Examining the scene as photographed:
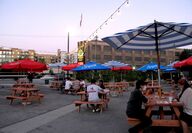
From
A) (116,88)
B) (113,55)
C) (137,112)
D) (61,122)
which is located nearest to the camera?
(137,112)

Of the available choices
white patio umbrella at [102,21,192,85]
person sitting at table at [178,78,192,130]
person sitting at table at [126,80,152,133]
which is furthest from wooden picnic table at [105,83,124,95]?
person sitting at table at [178,78,192,130]

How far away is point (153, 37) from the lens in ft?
26.9

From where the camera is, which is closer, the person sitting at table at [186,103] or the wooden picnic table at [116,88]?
the person sitting at table at [186,103]

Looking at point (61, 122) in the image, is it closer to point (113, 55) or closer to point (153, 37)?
point (153, 37)

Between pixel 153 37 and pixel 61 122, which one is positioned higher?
pixel 153 37

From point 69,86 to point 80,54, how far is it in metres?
24.5

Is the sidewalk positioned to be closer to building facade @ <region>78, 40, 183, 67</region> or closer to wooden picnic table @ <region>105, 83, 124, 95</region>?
wooden picnic table @ <region>105, 83, 124, 95</region>

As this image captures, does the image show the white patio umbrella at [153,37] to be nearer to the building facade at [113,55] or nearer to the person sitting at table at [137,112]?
the person sitting at table at [137,112]

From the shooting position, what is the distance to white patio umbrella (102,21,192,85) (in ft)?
24.3

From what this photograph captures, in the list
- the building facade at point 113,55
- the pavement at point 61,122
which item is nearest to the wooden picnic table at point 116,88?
the pavement at point 61,122

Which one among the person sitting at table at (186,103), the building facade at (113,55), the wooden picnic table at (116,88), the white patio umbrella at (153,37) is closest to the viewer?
the person sitting at table at (186,103)

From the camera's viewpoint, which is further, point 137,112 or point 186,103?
point 137,112

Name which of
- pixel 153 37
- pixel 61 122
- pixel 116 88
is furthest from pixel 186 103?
pixel 116 88

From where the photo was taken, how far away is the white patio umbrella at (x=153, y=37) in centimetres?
741
